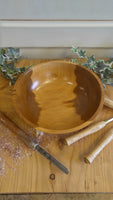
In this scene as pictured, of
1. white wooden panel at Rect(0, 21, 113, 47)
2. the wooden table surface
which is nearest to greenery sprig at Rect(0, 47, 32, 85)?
white wooden panel at Rect(0, 21, 113, 47)

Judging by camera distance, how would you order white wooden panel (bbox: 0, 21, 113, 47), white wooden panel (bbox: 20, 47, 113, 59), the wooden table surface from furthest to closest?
white wooden panel (bbox: 20, 47, 113, 59) → white wooden panel (bbox: 0, 21, 113, 47) → the wooden table surface

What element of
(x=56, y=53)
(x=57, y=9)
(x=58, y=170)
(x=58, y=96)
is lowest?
(x=58, y=170)

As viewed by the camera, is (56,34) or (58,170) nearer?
(58,170)

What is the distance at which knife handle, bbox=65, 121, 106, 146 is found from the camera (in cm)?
55

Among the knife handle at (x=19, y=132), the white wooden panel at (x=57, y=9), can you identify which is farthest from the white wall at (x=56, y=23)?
the knife handle at (x=19, y=132)

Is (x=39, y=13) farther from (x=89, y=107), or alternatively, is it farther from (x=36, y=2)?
(x=89, y=107)

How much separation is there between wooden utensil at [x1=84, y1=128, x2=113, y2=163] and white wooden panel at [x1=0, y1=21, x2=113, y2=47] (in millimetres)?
352

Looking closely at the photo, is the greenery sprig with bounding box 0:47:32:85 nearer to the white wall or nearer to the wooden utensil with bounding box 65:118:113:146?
the white wall

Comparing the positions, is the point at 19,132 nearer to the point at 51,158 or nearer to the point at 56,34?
the point at 51,158

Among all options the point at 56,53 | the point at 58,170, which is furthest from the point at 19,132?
the point at 56,53

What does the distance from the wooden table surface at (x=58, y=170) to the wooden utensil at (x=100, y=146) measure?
0.05ft

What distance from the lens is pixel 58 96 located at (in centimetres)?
61

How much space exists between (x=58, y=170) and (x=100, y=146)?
0.46ft

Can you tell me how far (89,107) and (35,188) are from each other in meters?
0.28
